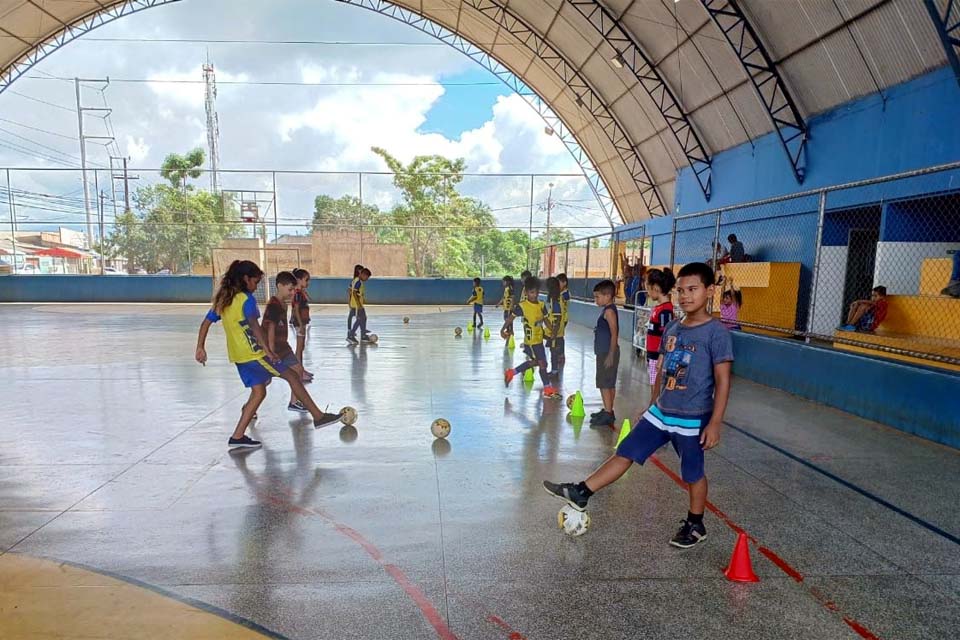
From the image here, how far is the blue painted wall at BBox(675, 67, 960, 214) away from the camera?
1131cm

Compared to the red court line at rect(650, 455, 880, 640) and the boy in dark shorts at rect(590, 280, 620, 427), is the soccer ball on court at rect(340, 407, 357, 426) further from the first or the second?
the red court line at rect(650, 455, 880, 640)

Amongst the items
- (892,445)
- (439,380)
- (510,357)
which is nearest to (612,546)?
(892,445)

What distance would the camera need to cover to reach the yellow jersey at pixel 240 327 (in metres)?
5.61

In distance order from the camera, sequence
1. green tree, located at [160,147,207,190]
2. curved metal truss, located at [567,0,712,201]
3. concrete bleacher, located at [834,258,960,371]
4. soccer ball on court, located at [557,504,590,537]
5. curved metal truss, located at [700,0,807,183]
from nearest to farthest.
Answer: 1. soccer ball on court, located at [557,504,590,537]
2. concrete bleacher, located at [834,258,960,371]
3. curved metal truss, located at [700,0,807,183]
4. curved metal truss, located at [567,0,712,201]
5. green tree, located at [160,147,207,190]

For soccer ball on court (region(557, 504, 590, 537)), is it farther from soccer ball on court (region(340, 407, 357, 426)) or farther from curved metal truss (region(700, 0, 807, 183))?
curved metal truss (region(700, 0, 807, 183))

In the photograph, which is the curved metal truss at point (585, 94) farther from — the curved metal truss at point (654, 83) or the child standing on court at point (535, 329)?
the child standing on court at point (535, 329)

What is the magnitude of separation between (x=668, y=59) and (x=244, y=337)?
18732 mm

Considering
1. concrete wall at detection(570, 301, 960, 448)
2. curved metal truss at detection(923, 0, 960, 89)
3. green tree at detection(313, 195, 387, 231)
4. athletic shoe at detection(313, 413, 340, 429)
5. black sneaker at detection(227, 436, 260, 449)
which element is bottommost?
black sneaker at detection(227, 436, 260, 449)

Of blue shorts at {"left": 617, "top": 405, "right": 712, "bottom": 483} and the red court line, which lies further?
blue shorts at {"left": 617, "top": 405, "right": 712, "bottom": 483}

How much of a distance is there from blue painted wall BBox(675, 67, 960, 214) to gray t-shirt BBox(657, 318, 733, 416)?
10.5 metres

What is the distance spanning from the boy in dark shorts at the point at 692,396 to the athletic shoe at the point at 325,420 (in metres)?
3.68

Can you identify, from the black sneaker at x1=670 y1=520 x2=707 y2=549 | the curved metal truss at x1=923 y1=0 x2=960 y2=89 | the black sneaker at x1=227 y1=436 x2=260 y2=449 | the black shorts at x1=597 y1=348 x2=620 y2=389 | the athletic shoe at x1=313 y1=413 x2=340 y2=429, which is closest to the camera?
the black sneaker at x1=670 y1=520 x2=707 y2=549

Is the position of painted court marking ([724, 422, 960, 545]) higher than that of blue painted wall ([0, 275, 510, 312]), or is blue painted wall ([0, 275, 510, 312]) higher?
blue painted wall ([0, 275, 510, 312])

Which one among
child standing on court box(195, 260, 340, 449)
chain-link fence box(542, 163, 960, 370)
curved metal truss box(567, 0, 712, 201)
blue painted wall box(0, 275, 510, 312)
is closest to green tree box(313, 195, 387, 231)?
blue painted wall box(0, 275, 510, 312)
